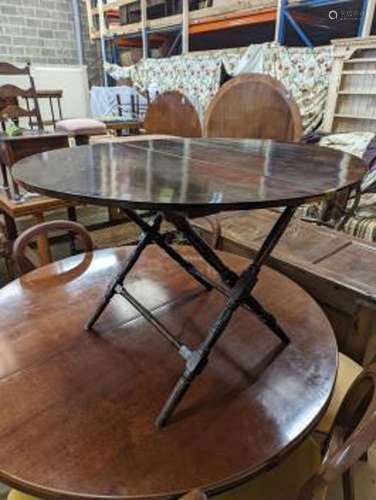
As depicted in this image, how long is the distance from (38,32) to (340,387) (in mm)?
7692

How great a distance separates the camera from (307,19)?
385cm

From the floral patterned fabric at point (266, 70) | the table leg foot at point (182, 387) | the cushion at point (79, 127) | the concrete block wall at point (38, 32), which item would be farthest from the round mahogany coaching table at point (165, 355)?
the concrete block wall at point (38, 32)

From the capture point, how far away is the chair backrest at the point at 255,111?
2.04 m

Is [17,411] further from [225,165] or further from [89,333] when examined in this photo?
[225,165]

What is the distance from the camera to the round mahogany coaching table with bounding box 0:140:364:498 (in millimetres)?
612

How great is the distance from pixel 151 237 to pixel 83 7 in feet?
25.5

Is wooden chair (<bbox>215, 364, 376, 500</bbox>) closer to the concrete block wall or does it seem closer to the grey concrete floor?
the grey concrete floor

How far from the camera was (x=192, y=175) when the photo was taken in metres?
0.76

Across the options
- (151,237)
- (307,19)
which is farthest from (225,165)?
(307,19)

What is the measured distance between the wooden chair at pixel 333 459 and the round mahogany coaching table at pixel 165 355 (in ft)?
0.22

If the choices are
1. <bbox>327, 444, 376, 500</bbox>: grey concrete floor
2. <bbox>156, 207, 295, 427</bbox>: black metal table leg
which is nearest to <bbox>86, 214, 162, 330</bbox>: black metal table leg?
<bbox>156, 207, 295, 427</bbox>: black metal table leg

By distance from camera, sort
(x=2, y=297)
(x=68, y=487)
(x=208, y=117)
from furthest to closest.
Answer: (x=208, y=117) → (x=2, y=297) → (x=68, y=487)

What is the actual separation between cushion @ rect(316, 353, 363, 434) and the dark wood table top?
0.65 metres

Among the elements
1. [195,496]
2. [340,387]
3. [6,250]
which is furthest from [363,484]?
[6,250]
